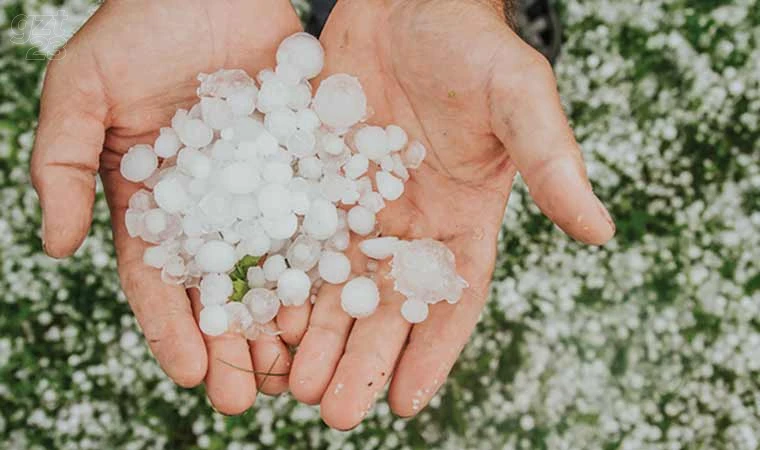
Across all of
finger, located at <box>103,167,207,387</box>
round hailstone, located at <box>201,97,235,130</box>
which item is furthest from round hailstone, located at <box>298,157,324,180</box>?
finger, located at <box>103,167,207,387</box>

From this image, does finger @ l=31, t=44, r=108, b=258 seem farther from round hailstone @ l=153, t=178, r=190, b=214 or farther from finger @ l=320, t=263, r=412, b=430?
finger @ l=320, t=263, r=412, b=430

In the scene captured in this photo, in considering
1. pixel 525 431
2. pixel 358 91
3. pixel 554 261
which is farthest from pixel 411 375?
pixel 554 261

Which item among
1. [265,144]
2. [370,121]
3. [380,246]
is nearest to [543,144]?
[380,246]

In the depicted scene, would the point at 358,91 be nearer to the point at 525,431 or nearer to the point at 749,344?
the point at 525,431

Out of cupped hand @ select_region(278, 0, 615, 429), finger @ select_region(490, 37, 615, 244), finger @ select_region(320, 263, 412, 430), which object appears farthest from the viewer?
finger @ select_region(320, 263, 412, 430)

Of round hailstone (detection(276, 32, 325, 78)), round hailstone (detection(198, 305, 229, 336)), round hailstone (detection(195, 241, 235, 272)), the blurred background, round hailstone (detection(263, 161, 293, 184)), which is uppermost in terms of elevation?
round hailstone (detection(276, 32, 325, 78))

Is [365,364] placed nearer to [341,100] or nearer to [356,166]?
[356,166]
